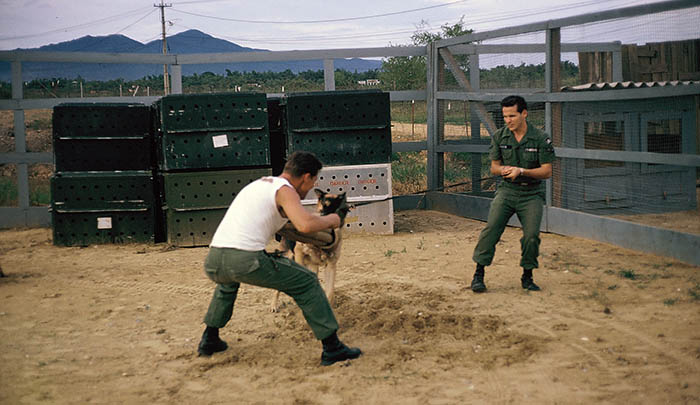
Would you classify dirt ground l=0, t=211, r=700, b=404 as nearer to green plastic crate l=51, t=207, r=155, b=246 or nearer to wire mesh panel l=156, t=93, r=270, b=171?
green plastic crate l=51, t=207, r=155, b=246

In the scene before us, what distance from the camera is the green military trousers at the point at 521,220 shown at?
669 centimetres

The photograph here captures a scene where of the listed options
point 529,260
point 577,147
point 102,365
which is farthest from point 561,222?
point 102,365

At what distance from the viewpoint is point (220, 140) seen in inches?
375

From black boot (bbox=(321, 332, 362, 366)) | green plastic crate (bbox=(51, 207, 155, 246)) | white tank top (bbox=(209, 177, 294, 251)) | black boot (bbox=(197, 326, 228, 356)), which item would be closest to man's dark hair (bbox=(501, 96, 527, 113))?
white tank top (bbox=(209, 177, 294, 251))

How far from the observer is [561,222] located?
31.3 ft

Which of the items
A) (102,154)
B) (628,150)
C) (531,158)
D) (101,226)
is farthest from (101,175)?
(628,150)

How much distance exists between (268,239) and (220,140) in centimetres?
489

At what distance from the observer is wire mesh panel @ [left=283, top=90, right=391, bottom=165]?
9.80 m

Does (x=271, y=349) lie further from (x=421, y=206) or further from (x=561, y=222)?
(x=421, y=206)

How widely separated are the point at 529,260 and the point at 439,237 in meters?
3.12

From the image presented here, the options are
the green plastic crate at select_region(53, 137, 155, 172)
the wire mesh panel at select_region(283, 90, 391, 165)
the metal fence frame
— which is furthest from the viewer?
the wire mesh panel at select_region(283, 90, 391, 165)

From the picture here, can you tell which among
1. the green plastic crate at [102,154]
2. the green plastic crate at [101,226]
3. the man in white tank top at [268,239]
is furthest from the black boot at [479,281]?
the green plastic crate at [102,154]

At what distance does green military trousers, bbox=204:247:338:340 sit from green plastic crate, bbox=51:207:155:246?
5.23m

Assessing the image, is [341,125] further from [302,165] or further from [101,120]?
[302,165]
